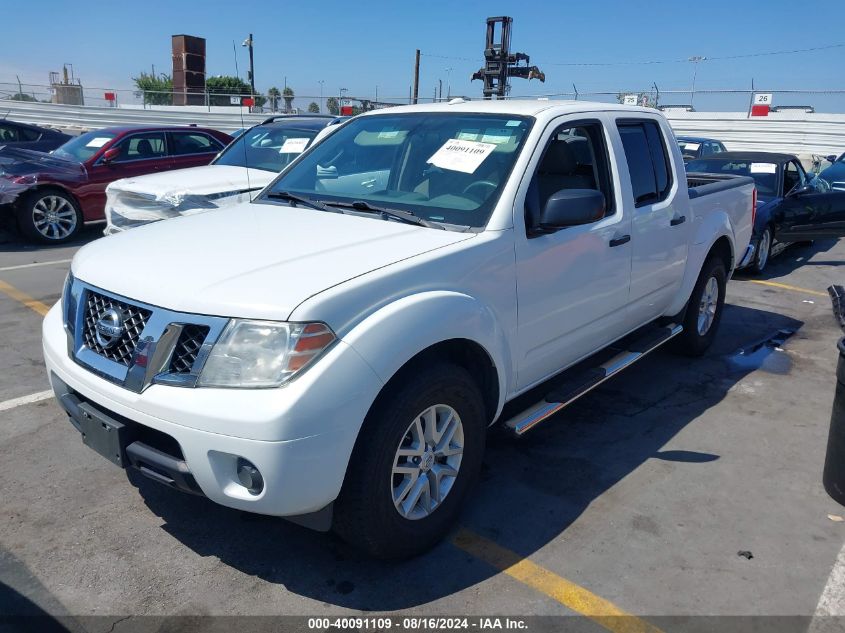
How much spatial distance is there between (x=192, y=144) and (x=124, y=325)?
930cm

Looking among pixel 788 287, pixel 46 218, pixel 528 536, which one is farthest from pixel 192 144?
pixel 528 536

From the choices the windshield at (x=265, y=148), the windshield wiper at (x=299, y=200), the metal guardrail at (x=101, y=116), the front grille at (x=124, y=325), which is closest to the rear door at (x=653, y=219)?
the windshield wiper at (x=299, y=200)

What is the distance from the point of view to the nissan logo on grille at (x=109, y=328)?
2744 mm

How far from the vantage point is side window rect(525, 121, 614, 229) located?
375cm

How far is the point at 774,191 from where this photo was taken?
938 centimetres

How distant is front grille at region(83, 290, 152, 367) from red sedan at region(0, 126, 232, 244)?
804 cm

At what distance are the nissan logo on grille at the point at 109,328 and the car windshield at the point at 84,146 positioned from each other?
8.60 m

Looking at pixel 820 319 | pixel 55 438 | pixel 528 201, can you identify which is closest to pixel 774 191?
pixel 820 319

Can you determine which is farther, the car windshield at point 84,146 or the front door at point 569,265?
the car windshield at point 84,146

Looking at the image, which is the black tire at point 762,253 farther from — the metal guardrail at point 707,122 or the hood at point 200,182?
the metal guardrail at point 707,122

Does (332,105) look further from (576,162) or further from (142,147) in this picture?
(576,162)

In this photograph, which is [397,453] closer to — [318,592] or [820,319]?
[318,592]

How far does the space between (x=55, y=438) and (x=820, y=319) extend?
23.5 ft

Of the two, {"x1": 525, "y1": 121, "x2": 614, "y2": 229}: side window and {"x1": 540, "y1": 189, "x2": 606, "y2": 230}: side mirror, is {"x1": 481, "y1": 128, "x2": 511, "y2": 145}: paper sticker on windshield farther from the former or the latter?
{"x1": 540, "y1": 189, "x2": 606, "y2": 230}: side mirror
